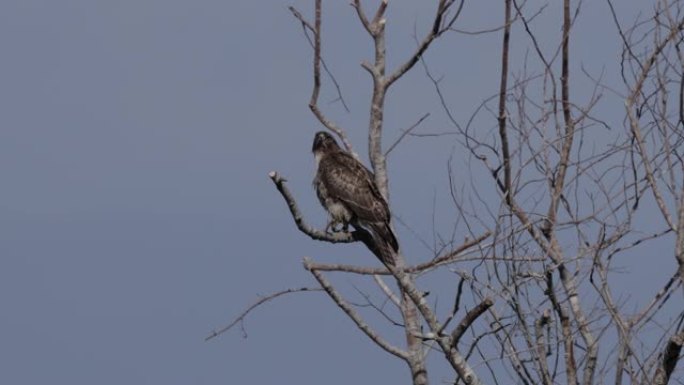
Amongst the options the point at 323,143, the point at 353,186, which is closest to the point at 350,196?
the point at 353,186

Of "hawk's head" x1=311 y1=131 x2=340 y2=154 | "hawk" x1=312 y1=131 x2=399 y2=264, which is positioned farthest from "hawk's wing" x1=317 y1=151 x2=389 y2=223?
"hawk's head" x1=311 y1=131 x2=340 y2=154

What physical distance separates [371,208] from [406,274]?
2.14 metres

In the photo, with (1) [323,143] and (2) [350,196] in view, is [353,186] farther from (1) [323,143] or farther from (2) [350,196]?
(1) [323,143]

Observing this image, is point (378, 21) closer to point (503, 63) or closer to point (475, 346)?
point (503, 63)

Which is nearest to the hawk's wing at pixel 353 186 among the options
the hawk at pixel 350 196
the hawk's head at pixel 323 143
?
the hawk at pixel 350 196

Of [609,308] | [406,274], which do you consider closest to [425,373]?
[406,274]

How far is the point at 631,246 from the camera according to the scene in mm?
8203

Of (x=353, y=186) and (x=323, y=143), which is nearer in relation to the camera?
(x=353, y=186)

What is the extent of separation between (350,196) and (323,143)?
1440mm

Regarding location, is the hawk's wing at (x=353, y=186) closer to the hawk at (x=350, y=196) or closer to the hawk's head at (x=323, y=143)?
the hawk at (x=350, y=196)

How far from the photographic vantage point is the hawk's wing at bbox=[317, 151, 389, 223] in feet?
38.3

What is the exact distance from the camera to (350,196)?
482 inches

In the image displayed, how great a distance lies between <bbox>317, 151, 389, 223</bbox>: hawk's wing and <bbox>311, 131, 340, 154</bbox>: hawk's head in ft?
0.66

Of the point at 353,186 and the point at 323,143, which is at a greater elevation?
the point at 323,143
